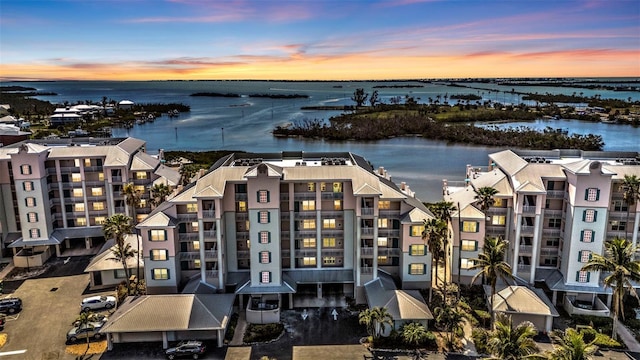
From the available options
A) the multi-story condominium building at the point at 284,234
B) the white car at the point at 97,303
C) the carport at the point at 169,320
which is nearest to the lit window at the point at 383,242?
the multi-story condominium building at the point at 284,234

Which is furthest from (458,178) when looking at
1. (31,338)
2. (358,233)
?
(31,338)

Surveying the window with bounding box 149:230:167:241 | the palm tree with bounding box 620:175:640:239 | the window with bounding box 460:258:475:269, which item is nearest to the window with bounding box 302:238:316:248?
the window with bounding box 149:230:167:241

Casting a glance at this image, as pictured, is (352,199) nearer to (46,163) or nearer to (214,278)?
(214,278)

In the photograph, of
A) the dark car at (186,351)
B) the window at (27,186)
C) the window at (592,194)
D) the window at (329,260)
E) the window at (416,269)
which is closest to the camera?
the dark car at (186,351)

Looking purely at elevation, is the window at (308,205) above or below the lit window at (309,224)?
above

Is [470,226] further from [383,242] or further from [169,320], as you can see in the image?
[169,320]

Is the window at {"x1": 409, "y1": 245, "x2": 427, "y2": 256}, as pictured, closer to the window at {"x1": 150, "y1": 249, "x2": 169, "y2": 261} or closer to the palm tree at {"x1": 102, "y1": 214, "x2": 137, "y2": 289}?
the window at {"x1": 150, "y1": 249, "x2": 169, "y2": 261}

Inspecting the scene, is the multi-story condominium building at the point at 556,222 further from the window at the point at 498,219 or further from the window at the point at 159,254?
the window at the point at 159,254
